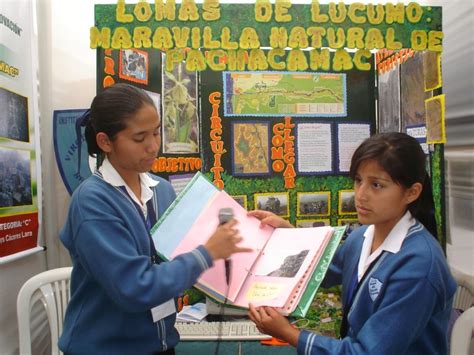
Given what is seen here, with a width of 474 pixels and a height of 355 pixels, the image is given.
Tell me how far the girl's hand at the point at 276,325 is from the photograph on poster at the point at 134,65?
1.24 meters

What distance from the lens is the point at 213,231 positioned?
1198mm

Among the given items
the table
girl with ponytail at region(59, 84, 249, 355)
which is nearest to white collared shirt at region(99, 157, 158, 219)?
girl with ponytail at region(59, 84, 249, 355)

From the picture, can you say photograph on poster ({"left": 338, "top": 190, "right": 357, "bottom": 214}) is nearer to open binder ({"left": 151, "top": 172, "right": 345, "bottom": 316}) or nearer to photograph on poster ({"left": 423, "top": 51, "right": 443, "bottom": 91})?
photograph on poster ({"left": 423, "top": 51, "right": 443, "bottom": 91})

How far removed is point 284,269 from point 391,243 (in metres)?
0.29

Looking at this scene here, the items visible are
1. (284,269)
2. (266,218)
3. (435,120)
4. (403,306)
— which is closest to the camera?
(403,306)

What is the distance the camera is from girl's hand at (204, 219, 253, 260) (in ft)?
3.52

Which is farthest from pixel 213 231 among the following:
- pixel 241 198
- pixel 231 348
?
pixel 241 198

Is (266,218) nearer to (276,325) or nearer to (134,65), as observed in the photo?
(276,325)

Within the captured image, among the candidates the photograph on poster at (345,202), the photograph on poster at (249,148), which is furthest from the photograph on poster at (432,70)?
the photograph on poster at (249,148)

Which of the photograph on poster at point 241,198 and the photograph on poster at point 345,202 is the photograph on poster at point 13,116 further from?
the photograph on poster at point 345,202

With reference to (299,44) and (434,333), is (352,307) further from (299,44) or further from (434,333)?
(299,44)

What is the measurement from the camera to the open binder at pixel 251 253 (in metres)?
1.11

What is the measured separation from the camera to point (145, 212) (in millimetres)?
1166

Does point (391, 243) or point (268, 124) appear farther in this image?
point (268, 124)
